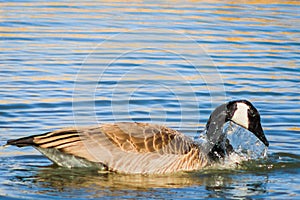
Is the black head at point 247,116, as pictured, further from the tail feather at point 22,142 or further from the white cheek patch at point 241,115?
the tail feather at point 22,142

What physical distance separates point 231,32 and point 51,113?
25.0 feet

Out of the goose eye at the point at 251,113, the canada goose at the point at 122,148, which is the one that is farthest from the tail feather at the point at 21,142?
the goose eye at the point at 251,113

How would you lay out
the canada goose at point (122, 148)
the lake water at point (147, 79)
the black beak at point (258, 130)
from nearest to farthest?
1. the lake water at point (147, 79)
2. the canada goose at point (122, 148)
3. the black beak at point (258, 130)

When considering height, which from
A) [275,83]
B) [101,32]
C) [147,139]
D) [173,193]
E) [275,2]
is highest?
[275,2]

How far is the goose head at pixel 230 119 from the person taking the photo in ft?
35.3

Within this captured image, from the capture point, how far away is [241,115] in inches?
426

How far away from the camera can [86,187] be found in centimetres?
933

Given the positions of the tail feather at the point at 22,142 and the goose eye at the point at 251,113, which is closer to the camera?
the tail feather at the point at 22,142

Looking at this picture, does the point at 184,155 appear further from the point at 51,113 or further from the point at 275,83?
the point at 275,83

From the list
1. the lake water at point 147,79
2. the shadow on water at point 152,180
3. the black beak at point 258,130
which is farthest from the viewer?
the black beak at point 258,130

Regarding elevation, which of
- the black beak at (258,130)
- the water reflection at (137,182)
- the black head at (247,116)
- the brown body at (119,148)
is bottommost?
the water reflection at (137,182)

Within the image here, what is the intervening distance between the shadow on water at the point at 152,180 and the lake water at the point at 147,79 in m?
0.01

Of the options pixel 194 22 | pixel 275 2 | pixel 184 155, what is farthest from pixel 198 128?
pixel 275 2

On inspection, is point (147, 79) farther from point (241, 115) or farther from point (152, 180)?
point (152, 180)
